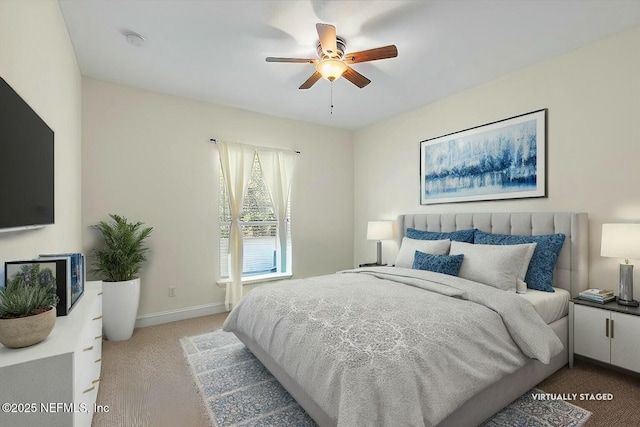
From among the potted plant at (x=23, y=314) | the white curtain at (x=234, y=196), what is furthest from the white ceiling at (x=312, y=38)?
the potted plant at (x=23, y=314)

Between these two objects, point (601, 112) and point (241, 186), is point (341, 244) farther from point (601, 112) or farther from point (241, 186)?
point (601, 112)

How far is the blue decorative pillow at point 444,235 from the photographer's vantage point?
3203mm

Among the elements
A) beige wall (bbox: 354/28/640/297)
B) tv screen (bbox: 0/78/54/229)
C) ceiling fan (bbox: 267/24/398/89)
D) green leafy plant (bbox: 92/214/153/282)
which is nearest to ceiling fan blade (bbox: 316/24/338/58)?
ceiling fan (bbox: 267/24/398/89)

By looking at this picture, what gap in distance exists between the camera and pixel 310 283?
8.71ft

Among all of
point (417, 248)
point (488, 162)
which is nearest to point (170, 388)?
point (417, 248)

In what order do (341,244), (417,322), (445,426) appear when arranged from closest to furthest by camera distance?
(445,426), (417,322), (341,244)

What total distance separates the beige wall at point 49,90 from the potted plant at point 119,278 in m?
0.27

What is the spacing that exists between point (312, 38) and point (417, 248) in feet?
7.40

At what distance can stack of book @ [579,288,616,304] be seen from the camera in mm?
2309

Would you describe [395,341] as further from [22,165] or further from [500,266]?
[22,165]

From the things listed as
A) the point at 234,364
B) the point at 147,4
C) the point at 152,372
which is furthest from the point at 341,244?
the point at 147,4

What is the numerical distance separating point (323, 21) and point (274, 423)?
2.73 m

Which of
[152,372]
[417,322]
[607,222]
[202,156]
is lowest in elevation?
[152,372]

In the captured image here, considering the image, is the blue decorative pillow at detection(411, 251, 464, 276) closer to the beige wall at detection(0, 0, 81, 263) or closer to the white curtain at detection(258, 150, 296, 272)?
the white curtain at detection(258, 150, 296, 272)
